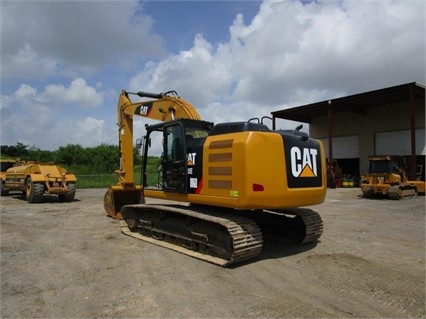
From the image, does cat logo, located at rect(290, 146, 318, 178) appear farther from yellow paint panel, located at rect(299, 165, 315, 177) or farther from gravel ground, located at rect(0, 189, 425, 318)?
gravel ground, located at rect(0, 189, 425, 318)

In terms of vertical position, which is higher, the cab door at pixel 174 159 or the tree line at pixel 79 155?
the tree line at pixel 79 155

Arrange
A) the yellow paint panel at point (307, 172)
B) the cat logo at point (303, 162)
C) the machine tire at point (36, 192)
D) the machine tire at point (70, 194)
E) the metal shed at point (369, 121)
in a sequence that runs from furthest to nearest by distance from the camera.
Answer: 1. the metal shed at point (369, 121)
2. the machine tire at point (70, 194)
3. the machine tire at point (36, 192)
4. the yellow paint panel at point (307, 172)
5. the cat logo at point (303, 162)

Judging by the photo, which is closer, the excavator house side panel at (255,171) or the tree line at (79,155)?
the excavator house side panel at (255,171)

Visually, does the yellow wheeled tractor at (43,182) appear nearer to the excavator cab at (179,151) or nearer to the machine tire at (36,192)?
the machine tire at (36,192)

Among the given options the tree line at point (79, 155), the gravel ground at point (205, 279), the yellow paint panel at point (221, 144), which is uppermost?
the tree line at point (79, 155)

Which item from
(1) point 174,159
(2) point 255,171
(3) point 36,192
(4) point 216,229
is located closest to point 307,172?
(2) point 255,171

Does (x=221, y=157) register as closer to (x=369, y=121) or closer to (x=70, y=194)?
(x=70, y=194)

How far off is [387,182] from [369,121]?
14.2 metres

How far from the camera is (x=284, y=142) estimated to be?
6.73 meters

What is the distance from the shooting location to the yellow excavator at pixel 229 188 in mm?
6367

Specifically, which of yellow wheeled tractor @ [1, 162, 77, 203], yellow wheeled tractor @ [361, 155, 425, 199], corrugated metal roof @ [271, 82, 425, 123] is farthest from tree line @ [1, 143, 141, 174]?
yellow wheeled tractor @ [361, 155, 425, 199]

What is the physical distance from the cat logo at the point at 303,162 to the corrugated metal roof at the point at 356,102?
73.8 ft

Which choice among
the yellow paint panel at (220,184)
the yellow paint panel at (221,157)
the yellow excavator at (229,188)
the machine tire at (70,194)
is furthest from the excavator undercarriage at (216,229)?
the machine tire at (70,194)

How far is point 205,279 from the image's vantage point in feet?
18.6
